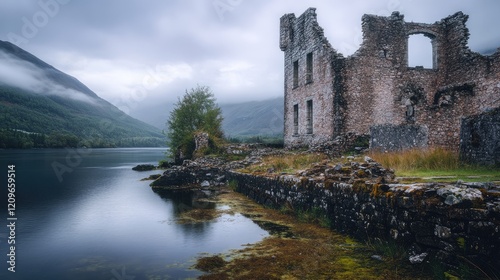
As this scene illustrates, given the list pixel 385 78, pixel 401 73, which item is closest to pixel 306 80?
pixel 385 78

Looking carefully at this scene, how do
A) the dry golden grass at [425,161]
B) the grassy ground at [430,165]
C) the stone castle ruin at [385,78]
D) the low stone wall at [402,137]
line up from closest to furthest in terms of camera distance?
the grassy ground at [430,165]
the dry golden grass at [425,161]
the low stone wall at [402,137]
the stone castle ruin at [385,78]

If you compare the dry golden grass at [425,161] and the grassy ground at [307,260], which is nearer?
the grassy ground at [307,260]

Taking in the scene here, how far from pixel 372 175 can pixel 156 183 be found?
15.5 meters

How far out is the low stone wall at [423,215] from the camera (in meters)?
3.80

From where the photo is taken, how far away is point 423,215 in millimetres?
4531

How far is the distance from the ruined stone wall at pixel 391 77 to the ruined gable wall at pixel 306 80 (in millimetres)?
62

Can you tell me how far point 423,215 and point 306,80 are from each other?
59.1 feet

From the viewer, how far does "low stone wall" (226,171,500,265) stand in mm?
3799

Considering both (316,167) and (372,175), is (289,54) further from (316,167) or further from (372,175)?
(372,175)

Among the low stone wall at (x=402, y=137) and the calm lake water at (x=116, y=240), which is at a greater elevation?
the low stone wall at (x=402, y=137)

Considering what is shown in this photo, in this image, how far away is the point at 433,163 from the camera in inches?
322

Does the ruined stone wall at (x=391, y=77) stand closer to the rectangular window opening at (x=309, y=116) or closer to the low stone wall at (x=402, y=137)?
the rectangular window opening at (x=309, y=116)

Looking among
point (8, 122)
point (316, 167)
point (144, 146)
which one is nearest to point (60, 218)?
point (316, 167)

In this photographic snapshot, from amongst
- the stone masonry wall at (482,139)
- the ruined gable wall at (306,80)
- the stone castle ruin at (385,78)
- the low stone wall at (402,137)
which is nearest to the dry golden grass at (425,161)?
the stone masonry wall at (482,139)
